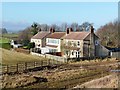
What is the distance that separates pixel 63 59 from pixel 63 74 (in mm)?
12406

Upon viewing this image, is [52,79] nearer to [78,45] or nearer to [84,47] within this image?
[84,47]

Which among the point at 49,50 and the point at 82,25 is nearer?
the point at 49,50

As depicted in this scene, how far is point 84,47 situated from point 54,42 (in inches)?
433

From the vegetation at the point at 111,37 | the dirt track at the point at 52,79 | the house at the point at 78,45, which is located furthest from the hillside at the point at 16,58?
the vegetation at the point at 111,37

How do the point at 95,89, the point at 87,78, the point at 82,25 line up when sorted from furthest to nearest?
the point at 82,25, the point at 87,78, the point at 95,89

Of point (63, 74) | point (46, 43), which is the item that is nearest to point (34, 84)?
point (63, 74)

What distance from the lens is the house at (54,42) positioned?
181ft

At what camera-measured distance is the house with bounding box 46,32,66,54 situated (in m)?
55.1

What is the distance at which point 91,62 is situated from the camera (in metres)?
41.3

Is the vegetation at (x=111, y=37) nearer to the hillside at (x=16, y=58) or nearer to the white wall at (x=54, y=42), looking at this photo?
the white wall at (x=54, y=42)

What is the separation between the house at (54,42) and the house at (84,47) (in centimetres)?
396

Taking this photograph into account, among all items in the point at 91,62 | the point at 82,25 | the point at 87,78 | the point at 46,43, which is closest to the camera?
the point at 87,78

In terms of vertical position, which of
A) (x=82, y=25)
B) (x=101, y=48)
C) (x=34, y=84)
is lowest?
(x=34, y=84)

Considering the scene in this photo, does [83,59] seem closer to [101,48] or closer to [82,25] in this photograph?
[101,48]
